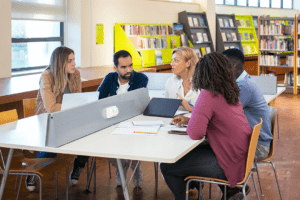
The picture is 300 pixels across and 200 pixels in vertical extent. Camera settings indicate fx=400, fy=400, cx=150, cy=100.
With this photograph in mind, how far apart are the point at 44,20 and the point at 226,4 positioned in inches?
301

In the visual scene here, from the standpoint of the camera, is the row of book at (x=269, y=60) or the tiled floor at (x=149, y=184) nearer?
the tiled floor at (x=149, y=184)

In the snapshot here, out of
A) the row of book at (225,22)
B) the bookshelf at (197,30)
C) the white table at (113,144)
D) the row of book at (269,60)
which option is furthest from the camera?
the row of book at (225,22)

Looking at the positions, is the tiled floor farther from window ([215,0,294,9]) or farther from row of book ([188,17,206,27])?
window ([215,0,294,9])

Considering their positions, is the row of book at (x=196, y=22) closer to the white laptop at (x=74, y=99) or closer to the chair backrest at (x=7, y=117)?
the white laptop at (x=74, y=99)

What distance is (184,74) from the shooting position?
3.84 m

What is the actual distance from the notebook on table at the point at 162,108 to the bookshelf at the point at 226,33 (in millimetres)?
8681

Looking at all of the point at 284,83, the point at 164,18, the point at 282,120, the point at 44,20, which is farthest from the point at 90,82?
the point at 284,83

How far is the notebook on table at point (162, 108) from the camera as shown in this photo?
130 inches

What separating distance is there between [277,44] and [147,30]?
3396 millimetres

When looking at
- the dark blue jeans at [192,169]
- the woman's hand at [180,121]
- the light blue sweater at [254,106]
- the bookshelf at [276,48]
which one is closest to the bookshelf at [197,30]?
the bookshelf at [276,48]

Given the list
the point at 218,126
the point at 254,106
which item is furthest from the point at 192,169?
the point at 254,106

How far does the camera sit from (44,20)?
7043 millimetres

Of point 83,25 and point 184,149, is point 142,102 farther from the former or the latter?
point 83,25

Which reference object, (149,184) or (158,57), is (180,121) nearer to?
(149,184)
